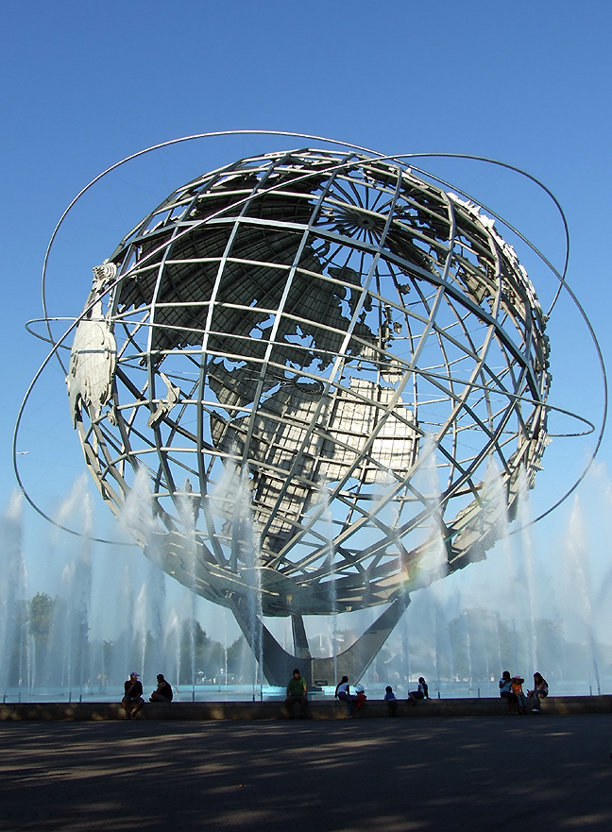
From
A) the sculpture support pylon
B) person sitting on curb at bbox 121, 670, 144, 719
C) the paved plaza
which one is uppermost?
the sculpture support pylon

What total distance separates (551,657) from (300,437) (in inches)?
299

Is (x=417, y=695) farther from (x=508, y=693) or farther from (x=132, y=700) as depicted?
(x=132, y=700)

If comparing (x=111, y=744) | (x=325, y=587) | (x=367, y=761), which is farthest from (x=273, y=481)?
(x=367, y=761)

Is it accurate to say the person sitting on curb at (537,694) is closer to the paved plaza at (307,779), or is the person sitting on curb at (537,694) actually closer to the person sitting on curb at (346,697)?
the person sitting on curb at (346,697)

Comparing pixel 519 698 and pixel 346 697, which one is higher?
pixel 346 697

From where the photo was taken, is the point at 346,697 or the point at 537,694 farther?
the point at 537,694

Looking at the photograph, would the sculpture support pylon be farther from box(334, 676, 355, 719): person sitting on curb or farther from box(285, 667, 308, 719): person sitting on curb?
box(285, 667, 308, 719): person sitting on curb

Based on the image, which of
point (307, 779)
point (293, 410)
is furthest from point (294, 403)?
point (307, 779)

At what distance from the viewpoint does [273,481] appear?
17.8m

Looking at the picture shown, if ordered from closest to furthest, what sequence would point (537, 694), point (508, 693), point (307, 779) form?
1. point (307, 779)
2. point (508, 693)
3. point (537, 694)

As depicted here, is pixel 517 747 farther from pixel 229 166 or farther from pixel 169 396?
pixel 229 166

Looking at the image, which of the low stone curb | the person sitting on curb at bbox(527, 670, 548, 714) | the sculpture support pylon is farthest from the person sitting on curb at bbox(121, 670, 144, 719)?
the sculpture support pylon

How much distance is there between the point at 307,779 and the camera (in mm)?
5375

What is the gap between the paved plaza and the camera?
409cm
